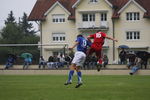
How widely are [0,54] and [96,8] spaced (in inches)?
1189

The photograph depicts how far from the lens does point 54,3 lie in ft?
273

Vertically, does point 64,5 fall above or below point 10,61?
above

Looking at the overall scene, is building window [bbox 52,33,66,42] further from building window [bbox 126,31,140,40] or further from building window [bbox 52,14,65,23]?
building window [bbox 126,31,140,40]

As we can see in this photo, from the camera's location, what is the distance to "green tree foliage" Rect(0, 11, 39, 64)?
55.9 metres

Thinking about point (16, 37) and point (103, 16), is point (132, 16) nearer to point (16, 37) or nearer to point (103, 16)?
point (103, 16)

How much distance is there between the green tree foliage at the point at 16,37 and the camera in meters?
55.9

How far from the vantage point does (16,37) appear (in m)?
110

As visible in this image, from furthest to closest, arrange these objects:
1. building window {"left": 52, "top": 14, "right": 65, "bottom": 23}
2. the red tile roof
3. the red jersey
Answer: building window {"left": 52, "top": 14, "right": 65, "bottom": 23}, the red tile roof, the red jersey

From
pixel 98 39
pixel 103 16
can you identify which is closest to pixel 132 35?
pixel 103 16

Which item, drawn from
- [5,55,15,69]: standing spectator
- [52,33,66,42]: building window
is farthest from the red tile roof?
[5,55,15,69]: standing spectator

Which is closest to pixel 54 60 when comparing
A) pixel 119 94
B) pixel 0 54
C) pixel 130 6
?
pixel 0 54

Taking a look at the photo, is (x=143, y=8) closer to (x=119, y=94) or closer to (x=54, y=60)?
(x=54, y=60)

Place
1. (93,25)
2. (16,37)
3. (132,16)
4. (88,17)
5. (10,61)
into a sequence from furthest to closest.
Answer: (16,37) → (88,17) → (93,25) → (132,16) → (10,61)

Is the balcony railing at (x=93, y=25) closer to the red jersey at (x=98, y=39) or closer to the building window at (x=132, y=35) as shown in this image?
the building window at (x=132, y=35)
